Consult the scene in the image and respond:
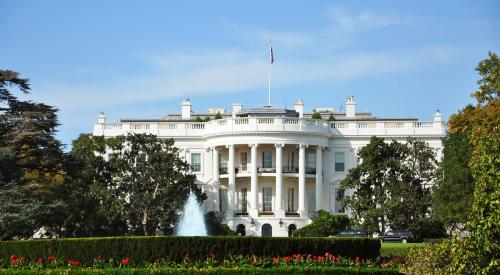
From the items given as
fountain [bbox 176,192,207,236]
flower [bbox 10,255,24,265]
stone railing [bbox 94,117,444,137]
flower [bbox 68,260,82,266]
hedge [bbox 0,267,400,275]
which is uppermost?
stone railing [bbox 94,117,444,137]

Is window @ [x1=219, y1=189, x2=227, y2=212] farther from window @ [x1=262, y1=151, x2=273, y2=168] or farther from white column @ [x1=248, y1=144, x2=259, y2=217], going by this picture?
window @ [x1=262, y1=151, x2=273, y2=168]

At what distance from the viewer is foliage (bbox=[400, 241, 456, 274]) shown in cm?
2581

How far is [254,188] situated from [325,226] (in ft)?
27.3

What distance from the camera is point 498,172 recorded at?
77.4 ft

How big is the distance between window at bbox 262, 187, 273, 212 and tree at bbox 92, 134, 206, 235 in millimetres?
12666

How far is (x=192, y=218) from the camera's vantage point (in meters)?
63.8

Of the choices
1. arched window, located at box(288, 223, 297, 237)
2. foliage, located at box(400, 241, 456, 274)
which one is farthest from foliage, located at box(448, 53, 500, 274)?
arched window, located at box(288, 223, 297, 237)

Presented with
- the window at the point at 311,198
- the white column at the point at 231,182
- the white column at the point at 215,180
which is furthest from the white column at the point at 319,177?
the white column at the point at 215,180

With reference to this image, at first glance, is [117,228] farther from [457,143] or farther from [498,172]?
[498,172]

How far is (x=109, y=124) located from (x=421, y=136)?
24946 millimetres

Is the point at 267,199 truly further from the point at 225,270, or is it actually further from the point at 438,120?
the point at 225,270

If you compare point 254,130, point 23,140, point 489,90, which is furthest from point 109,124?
point 489,90

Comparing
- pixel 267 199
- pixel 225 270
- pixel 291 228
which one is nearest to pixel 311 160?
pixel 267 199

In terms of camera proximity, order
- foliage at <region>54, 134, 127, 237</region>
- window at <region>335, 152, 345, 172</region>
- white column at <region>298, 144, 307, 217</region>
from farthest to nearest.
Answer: window at <region>335, 152, 345, 172</region>
white column at <region>298, 144, 307, 217</region>
foliage at <region>54, 134, 127, 237</region>
